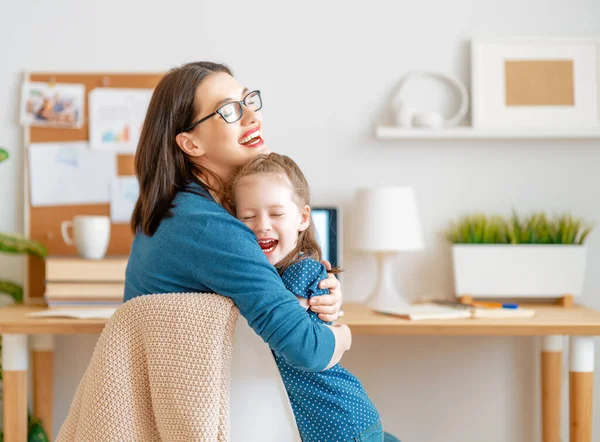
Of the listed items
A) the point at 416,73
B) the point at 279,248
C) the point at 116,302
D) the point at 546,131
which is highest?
the point at 416,73

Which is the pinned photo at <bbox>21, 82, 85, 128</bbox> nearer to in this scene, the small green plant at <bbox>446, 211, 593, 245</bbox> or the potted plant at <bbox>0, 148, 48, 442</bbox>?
the potted plant at <bbox>0, 148, 48, 442</bbox>

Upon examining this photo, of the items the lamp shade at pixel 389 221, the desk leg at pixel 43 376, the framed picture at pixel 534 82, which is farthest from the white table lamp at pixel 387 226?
the desk leg at pixel 43 376

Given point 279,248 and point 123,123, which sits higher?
point 123,123

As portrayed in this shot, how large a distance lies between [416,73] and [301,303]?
4.29 feet

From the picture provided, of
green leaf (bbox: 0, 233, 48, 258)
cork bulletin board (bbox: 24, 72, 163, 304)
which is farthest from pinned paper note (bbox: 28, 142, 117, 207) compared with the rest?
green leaf (bbox: 0, 233, 48, 258)

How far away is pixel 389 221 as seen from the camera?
2.18m

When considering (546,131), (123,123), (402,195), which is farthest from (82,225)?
(546,131)

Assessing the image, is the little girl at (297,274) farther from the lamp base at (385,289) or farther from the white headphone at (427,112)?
the white headphone at (427,112)

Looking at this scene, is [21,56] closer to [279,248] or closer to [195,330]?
[279,248]

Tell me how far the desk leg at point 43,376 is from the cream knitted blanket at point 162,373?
1286mm

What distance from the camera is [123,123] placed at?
2.34m

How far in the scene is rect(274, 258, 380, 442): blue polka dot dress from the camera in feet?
3.93

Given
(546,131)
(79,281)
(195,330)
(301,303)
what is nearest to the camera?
(195,330)

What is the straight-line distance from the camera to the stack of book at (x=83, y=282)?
2.07 m
